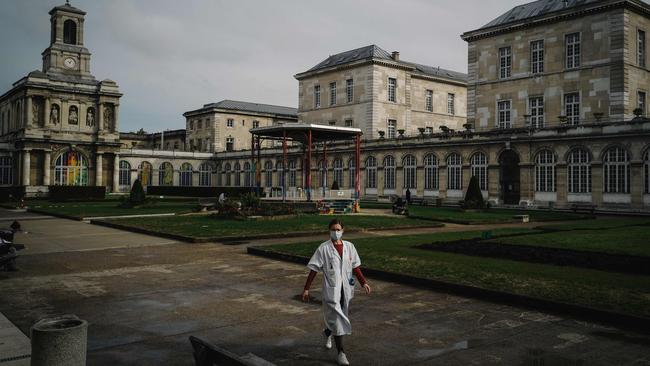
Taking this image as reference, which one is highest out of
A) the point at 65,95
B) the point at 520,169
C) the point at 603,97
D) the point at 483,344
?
the point at 65,95

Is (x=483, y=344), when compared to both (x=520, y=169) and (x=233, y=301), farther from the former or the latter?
(x=520, y=169)

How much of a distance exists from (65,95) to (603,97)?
62.5 metres

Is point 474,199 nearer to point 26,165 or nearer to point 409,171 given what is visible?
point 409,171

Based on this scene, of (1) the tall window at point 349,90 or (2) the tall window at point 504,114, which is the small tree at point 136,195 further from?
(2) the tall window at point 504,114

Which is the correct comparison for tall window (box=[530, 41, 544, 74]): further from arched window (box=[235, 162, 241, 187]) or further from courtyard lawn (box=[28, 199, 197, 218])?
arched window (box=[235, 162, 241, 187])

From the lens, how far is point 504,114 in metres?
45.9

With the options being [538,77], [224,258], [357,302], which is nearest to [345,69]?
[538,77]

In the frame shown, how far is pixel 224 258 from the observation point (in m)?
14.5

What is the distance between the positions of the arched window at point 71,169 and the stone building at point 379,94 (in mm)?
29779

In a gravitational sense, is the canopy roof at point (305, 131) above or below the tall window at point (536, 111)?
below

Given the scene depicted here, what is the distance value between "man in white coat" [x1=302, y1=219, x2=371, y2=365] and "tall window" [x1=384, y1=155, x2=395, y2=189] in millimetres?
43364

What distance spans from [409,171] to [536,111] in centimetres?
1193

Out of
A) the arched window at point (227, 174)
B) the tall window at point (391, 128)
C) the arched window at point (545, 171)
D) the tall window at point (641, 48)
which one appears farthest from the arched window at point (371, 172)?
the arched window at point (227, 174)

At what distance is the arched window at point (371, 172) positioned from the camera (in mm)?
51719
